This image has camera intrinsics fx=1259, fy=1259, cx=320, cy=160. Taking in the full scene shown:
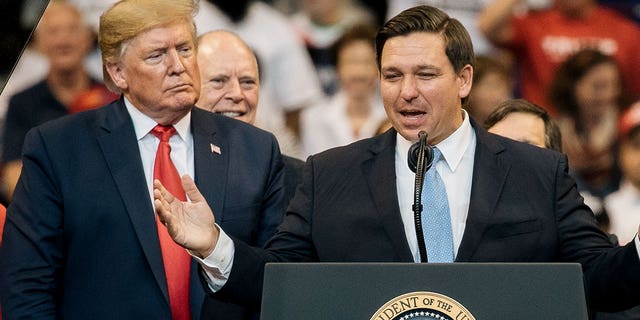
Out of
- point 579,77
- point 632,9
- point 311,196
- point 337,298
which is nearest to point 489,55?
point 579,77

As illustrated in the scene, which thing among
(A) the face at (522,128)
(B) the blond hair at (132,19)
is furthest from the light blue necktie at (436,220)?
(A) the face at (522,128)

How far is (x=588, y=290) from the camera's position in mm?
2824

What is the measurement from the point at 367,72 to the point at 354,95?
13cm

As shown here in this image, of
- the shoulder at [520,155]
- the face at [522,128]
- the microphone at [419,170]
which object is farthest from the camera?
the face at [522,128]

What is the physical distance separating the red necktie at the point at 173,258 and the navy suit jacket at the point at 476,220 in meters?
0.36


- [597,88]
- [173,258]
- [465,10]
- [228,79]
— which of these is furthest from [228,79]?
[597,88]

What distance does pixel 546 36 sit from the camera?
21.6ft

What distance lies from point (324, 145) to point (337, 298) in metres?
3.94

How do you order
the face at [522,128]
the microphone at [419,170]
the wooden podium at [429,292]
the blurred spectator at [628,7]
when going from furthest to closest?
the blurred spectator at [628,7] < the face at [522,128] < the microphone at [419,170] < the wooden podium at [429,292]

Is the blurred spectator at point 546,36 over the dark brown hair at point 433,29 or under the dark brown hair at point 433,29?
over

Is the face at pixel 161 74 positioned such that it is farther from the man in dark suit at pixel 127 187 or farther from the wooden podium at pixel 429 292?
the wooden podium at pixel 429 292

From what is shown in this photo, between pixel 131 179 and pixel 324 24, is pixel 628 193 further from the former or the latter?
pixel 131 179

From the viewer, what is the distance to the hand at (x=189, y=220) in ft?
8.95

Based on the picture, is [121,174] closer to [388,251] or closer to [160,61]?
[160,61]
